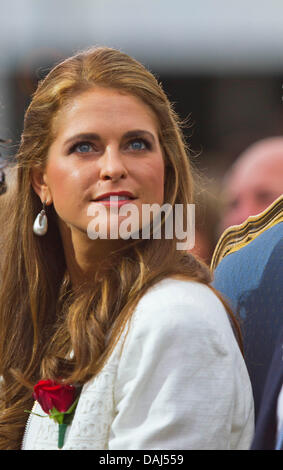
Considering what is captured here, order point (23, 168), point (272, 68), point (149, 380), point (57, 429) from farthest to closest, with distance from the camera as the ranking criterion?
1. point (272, 68)
2. point (23, 168)
3. point (57, 429)
4. point (149, 380)

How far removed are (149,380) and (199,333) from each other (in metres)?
0.13

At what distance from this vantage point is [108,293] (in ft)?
5.53

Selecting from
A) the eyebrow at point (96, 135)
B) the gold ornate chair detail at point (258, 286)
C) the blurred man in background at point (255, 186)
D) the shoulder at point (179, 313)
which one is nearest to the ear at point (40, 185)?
the eyebrow at point (96, 135)

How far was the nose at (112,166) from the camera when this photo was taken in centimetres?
165

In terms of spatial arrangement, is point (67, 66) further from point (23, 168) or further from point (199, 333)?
point (199, 333)

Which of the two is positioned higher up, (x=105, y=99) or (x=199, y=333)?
(x=105, y=99)

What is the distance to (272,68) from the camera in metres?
4.17

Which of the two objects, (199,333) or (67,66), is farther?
(67,66)

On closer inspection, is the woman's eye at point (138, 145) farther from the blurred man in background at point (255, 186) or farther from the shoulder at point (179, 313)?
the blurred man in background at point (255, 186)

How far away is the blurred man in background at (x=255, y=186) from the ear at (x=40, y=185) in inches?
41.9

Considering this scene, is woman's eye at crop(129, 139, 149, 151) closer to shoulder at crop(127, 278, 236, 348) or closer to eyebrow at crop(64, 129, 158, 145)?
eyebrow at crop(64, 129, 158, 145)

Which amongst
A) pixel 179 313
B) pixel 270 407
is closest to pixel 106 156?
pixel 179 313
